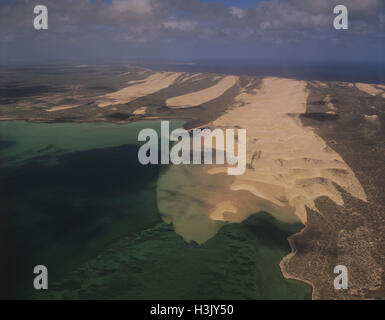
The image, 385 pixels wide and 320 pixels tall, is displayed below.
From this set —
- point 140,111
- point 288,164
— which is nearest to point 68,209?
point 288,164

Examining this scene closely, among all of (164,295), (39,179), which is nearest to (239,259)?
(164,295)

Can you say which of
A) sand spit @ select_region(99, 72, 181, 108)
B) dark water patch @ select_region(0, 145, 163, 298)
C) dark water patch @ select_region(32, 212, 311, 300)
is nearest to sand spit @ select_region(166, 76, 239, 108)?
sand spit @ select_region(99, 72, 181, 108)

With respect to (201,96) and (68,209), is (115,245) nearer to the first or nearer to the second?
(68,209)

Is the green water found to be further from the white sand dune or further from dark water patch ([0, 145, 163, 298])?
the white sand dune
